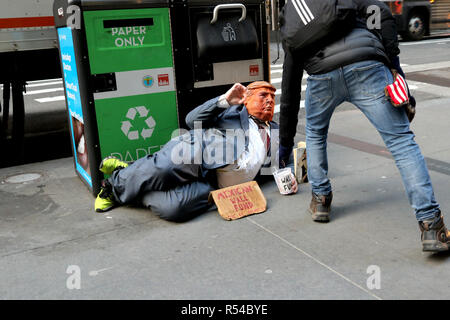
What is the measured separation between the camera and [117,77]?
12.8 ft

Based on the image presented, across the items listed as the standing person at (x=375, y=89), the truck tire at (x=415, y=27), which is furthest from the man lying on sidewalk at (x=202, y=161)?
the truck tire at (x=415, y=27)

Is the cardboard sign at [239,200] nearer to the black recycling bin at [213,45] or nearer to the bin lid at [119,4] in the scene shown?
the black recycling bin at [213,45]

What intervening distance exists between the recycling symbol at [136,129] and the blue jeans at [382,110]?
5.15ft

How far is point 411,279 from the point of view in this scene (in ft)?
8.41

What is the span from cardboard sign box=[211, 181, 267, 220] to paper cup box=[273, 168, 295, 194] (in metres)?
0.24

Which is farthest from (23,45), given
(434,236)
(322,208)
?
(434,236)

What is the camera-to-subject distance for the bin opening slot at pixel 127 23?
3791 millimetres

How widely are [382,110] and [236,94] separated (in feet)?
3.81

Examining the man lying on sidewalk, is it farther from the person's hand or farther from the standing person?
the standing person

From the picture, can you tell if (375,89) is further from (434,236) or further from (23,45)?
(23,45)

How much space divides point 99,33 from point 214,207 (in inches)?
62.5

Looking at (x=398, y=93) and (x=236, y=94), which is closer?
(x=398, y=93)
